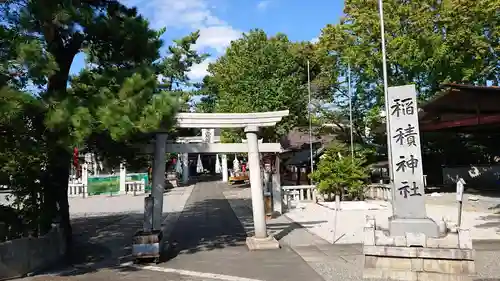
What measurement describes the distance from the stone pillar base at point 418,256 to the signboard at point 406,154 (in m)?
0.62

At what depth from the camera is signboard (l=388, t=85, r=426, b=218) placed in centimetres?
757

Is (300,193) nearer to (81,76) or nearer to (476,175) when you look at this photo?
(476,175)

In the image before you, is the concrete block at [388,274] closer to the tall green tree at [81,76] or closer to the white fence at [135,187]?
the tall green tree at [81,76]

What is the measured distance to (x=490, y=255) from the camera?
8.69 m

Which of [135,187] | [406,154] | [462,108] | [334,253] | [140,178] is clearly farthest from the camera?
[140,178]

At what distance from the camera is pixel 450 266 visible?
681cm

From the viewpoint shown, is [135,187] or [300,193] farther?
[135,187]

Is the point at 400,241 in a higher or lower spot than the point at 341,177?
lower

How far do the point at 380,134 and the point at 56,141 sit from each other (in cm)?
1983

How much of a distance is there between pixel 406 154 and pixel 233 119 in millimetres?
4182

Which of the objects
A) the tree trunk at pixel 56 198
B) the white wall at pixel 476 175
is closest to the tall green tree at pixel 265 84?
the white wall at pixel 476 175

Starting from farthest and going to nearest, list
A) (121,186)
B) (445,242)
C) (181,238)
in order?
(121,186) → (181,238) → (445,242)

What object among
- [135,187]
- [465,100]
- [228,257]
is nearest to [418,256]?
[228,257]

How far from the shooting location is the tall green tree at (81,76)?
23.5 feet
